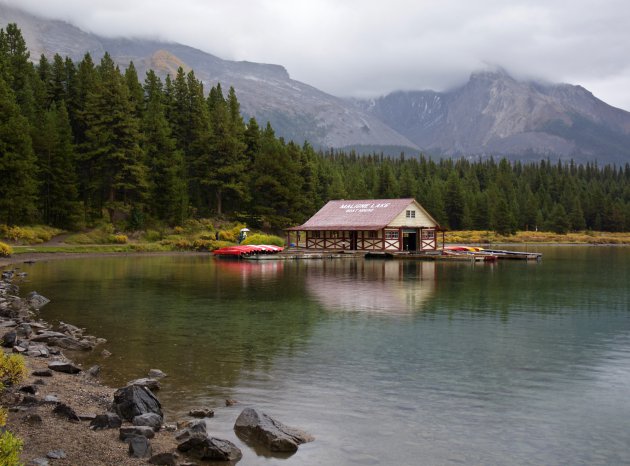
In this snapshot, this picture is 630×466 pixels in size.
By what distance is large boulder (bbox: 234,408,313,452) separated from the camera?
10.7m

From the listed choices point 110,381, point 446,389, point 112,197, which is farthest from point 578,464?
point 112,197

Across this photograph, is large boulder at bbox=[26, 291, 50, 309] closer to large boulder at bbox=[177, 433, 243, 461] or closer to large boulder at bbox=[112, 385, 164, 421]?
large boulder at bbox=[112, 385, 164, 421]

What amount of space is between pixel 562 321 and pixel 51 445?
69.1 feet

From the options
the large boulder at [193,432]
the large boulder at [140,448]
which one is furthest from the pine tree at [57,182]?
the large boulder at [140,448]

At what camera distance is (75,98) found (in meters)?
84.1

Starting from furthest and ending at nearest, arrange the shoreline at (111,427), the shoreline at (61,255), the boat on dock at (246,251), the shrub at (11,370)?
the boat on dock at (246,251) < the shoreline at (61,255) < the shrub at (11,370) < the shoreline at (111,427)

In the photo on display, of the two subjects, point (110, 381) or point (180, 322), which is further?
point (180, 322)

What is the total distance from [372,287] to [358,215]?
123 feet

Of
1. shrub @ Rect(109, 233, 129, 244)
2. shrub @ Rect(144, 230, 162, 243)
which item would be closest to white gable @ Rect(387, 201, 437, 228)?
shrub @ Rect(144, 230, 162, 243)

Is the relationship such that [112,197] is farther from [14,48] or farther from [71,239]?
[14,48]

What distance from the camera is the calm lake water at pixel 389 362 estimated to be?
435 inches

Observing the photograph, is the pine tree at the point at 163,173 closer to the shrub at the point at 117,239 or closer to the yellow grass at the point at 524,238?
the shrub at the point at 117,239

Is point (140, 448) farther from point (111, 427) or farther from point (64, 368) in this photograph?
point (64, 368)

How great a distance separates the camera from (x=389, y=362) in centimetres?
1698
